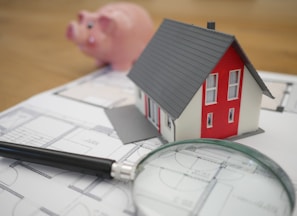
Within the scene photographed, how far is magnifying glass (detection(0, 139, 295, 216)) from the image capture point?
399 mm

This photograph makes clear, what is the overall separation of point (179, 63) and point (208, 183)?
0.72 ft

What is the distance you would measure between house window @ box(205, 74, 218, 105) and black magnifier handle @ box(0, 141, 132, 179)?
19cm

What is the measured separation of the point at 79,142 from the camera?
59 cm

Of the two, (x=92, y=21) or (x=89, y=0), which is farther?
(x=89, y=0)

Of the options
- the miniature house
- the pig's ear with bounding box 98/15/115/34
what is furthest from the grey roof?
the pig's ear with bounding box 98/15/115/34

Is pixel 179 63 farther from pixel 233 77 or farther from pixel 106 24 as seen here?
pixel 106 24

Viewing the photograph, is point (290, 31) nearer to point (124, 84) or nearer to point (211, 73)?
point (124, 84)

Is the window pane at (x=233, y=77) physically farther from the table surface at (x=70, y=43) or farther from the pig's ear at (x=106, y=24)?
the pig's ear at (x=106, y=24)

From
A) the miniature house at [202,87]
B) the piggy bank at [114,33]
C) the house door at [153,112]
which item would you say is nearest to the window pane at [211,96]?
the miniature house at [202,87]

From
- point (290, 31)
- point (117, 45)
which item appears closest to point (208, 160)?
point (117, 45)

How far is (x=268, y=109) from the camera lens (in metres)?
0.68

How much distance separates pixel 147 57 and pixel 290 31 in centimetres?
76

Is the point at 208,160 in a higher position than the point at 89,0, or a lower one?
lower

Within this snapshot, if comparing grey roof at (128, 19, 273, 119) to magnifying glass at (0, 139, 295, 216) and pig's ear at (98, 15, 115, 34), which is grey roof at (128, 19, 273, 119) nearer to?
magnifying glass at (0, 139, 295, 216)
